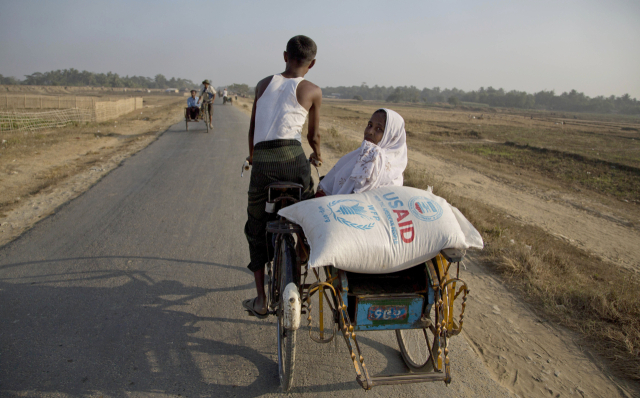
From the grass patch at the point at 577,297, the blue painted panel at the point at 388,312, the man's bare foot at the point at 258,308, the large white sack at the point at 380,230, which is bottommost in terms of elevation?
the grass patch at the point at 577,297

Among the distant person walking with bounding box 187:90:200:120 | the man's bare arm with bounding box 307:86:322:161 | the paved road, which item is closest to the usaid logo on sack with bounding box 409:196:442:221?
the man's bare arm with bounding box 307:86:322:161

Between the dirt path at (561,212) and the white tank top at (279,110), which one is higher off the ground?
the white tank top at (279,110)

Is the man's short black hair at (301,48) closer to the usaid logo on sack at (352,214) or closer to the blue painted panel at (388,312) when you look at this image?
the usaid logo on sack at (352,214)

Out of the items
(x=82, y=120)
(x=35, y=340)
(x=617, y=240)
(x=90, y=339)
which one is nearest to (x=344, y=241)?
(x=90, y=339)

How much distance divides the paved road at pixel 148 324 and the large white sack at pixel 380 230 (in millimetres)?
923

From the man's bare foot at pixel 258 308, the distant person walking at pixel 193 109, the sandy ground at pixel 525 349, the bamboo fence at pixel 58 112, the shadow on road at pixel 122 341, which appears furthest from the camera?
the bamboo fence at pixel 58 112

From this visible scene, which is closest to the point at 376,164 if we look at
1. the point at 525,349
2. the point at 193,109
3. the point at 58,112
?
the point at 525,349

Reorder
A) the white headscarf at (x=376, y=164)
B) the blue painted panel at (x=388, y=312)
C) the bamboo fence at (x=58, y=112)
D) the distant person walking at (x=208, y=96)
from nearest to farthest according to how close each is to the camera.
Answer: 1. the blue painted panel at (x=388, y=312)
2. the white headscarf at (x=376, y=164)
3. the distant person walking at (x=208, y=96)
4. the bamboo fence at (x=58, y=112)

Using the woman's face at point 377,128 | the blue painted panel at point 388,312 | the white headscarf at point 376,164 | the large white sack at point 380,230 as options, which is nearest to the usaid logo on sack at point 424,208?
the large white sack at point 380,230

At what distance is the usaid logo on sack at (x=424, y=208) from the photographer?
200 cm

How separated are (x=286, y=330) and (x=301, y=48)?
1.76m

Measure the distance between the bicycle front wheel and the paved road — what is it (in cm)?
18

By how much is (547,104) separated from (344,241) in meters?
148

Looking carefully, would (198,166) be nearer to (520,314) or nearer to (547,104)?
(520,314)
